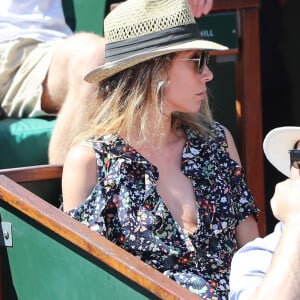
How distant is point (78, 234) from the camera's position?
2361mm

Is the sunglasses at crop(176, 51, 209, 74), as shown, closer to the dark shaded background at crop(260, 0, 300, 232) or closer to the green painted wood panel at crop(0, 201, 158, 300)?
the green painted wood panel at crop(0, 201, 158, 300)

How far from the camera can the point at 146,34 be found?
2.87 meters

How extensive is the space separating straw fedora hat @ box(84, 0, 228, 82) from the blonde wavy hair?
5 cm

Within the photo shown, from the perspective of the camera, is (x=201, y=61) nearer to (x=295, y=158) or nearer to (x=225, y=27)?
(x=225, y=27)

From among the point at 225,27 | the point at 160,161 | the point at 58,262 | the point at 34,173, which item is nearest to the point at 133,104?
the point at 160,161

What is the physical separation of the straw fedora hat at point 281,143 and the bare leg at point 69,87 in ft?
2.97

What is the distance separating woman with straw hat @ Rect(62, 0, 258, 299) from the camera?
8.87 feet

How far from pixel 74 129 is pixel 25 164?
373 mm

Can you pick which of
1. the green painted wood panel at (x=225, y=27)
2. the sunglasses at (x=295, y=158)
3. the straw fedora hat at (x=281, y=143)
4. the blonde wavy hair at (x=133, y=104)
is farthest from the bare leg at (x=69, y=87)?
the sunglasses at (x=295, y=158)

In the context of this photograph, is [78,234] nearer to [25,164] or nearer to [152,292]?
[152,292]

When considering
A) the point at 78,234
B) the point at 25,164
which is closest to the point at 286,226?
the point at 78,234

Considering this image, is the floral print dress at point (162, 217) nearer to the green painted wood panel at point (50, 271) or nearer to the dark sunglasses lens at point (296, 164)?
the green painted wood panel at point (50, 271)

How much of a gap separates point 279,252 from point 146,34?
114 centimetres

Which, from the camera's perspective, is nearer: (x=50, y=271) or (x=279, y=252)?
(x=279, y=252)
